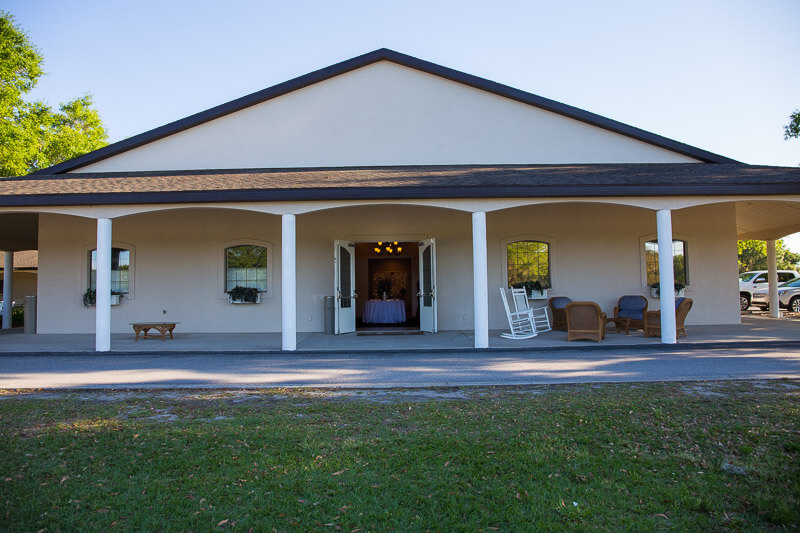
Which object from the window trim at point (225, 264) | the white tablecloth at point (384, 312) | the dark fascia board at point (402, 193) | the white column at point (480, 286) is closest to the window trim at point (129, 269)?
the window trim at point (225, 264)

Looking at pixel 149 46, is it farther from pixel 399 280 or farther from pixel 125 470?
pixel 125 470

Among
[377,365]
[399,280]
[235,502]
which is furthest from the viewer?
[399,280]

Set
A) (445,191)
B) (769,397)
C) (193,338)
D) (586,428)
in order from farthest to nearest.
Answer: (193,338)
(445,191)
(769,397)
(586,428)

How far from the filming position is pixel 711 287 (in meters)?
11.9

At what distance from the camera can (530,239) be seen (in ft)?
38.9

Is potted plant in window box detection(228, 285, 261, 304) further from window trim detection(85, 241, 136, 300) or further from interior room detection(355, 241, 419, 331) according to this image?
interior room detection(355, 241, 419, 331)

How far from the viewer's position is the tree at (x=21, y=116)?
1884cm

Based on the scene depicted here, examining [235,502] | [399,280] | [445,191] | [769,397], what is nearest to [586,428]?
[769,397]

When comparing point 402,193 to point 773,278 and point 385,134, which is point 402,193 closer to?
point 385,134

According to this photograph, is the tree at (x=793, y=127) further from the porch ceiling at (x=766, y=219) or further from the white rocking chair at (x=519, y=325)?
the white rocking chair at (x=519, y=325)

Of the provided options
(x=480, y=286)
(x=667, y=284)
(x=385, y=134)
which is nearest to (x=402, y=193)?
(x=480, y=286)

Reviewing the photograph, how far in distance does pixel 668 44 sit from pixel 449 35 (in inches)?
204

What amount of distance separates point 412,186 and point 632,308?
590 centimetres

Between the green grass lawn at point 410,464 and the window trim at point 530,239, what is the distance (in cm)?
672
